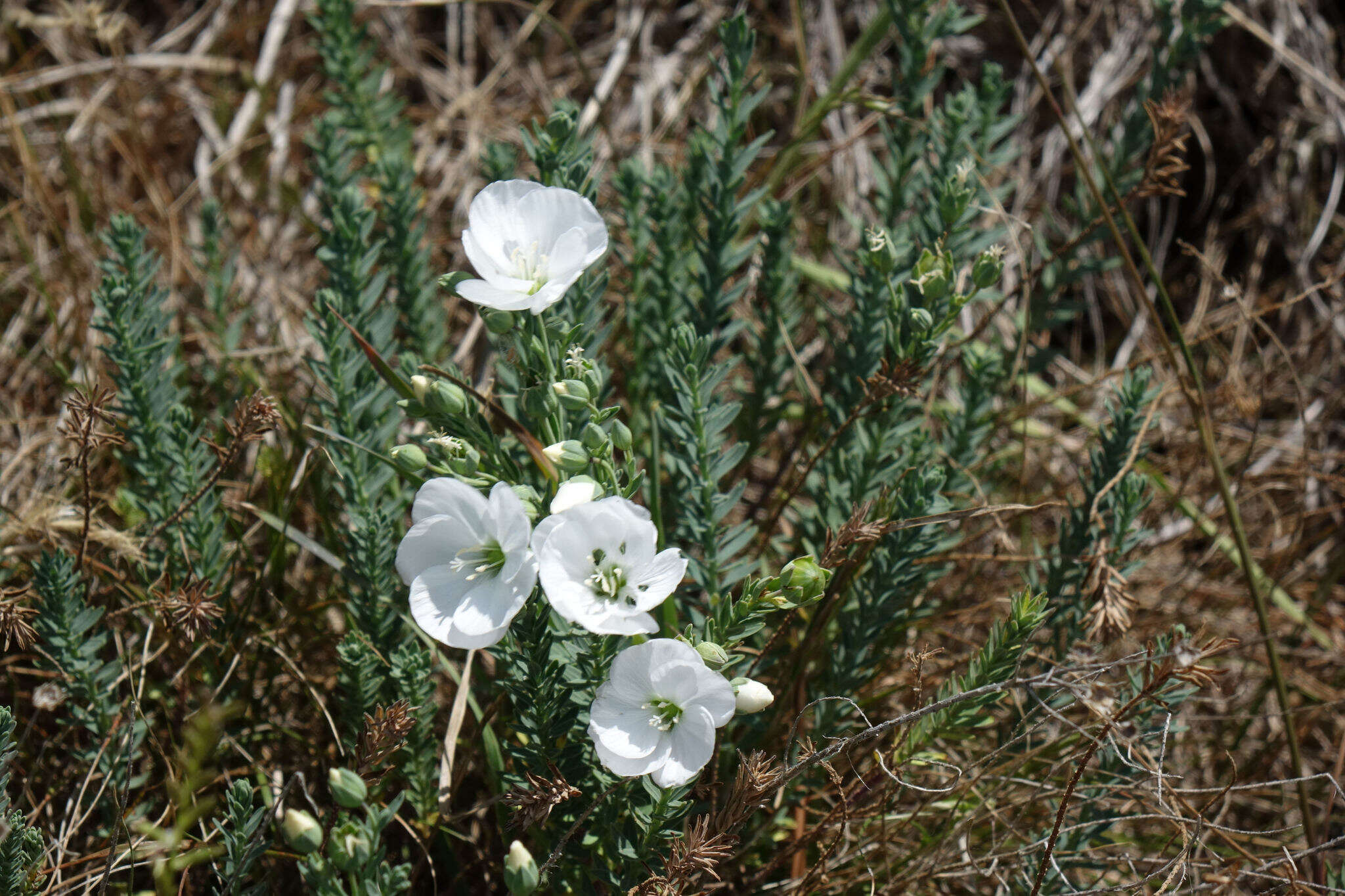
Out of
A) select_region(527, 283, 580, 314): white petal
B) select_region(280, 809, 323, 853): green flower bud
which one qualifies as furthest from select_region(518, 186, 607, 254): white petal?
select_region(280, 809, 323, 853): green flower bud

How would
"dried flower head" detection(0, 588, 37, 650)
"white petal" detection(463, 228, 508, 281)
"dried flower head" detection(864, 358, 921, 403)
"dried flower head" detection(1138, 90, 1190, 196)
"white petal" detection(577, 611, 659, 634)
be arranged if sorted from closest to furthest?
"white petal" detection(577, 611, 659, 634), "white petal" detection(463, 228, 508, 281), "dried flower head" detection(0, 588, 37, 650), "dried flower head" detection(864, 358, 921, 403), "dried flower head" detection(1138, 90, 1190, 196)

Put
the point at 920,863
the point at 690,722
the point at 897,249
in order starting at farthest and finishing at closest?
the point at 897,249, the point at 920,863, the point at 690,722

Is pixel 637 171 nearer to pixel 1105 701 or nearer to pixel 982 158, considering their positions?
pixel 982 158

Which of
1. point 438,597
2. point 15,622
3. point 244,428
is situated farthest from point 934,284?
point 15,622

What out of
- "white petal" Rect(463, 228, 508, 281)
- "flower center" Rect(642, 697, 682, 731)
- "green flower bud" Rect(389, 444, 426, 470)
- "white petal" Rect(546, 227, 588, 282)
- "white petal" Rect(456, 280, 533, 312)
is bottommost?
"flower center" Rect(642, 697, 682, 731)

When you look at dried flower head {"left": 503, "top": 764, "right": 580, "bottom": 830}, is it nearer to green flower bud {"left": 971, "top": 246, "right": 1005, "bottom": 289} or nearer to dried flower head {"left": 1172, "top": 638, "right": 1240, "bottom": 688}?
dried flower head {"left": 1172, "top": 638, "right": 1240, "bottom": 688}

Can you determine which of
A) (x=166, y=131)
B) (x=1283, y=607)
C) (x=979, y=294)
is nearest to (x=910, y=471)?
(x=979, y=294)

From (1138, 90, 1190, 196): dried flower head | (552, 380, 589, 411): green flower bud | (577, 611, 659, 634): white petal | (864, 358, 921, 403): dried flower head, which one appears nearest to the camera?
(577, 611, 659, 634): white petal
